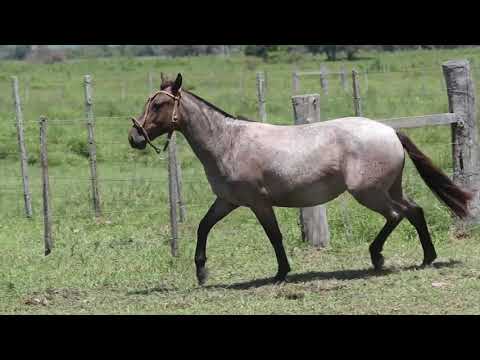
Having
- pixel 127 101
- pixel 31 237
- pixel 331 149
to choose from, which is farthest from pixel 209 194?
pixel 127 101

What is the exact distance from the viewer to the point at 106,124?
2048cm

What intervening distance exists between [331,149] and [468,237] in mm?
2617

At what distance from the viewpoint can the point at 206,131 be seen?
335 inches

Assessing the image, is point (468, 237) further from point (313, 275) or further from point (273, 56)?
point (273, 56)

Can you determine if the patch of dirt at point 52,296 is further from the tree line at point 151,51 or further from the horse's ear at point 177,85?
the tree line at point 151,51

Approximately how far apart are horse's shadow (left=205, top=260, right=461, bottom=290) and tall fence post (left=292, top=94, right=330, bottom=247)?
4.48 feet

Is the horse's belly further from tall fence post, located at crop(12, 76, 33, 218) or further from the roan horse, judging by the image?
tall fence post, located at crop(12, 76, 33, 218)

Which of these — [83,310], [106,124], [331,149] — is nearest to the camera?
[83,310]

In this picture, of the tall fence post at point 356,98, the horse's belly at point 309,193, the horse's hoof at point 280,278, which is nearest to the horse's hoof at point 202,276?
the horse's hoof at point 280,278

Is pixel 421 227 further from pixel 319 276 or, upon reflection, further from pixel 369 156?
pixel 319 276

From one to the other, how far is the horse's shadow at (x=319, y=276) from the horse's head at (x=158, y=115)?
134 cm

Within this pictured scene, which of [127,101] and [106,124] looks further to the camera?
[127,101]

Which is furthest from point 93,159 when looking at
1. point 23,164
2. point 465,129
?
point 465,129

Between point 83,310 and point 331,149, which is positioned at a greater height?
point 331,149
